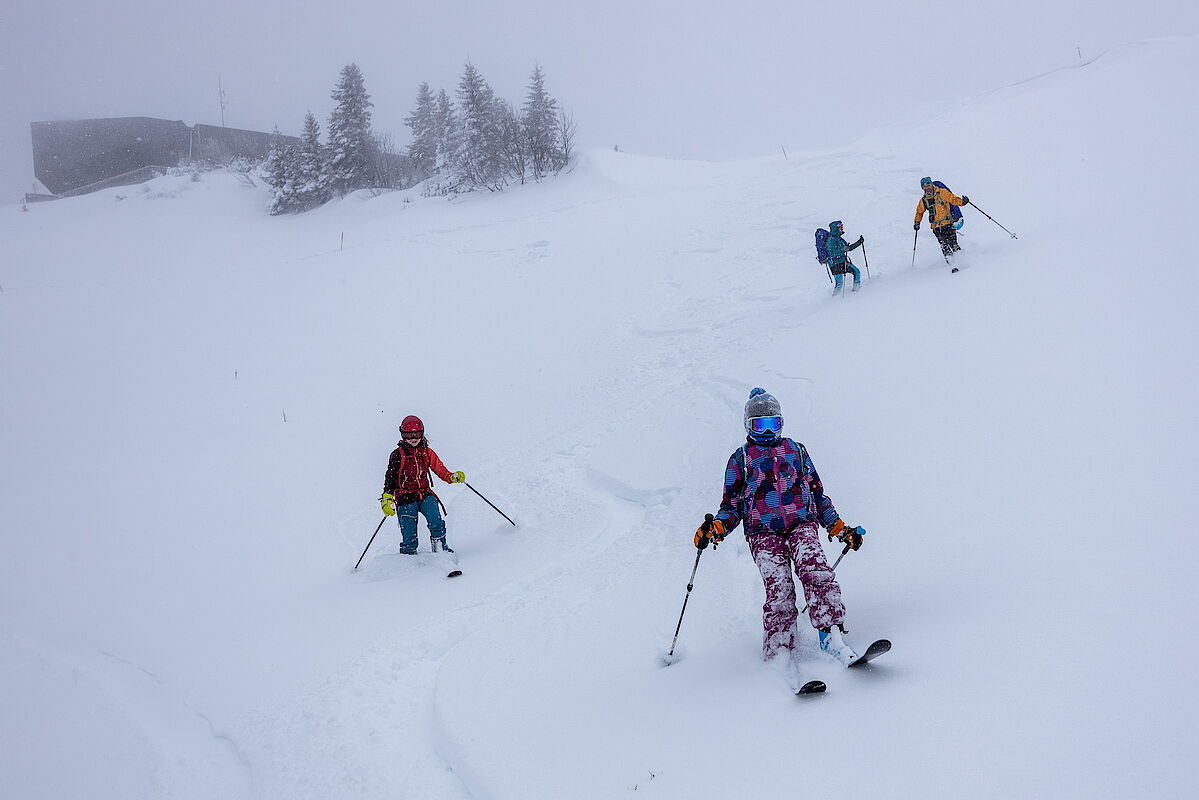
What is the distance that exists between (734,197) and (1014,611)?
19808 millimetres

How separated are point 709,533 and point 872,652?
1351 millimetres

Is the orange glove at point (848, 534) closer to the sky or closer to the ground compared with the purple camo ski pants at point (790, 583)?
closer to the sky

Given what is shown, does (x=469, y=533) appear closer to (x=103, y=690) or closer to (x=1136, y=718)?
(x=103, y=690)

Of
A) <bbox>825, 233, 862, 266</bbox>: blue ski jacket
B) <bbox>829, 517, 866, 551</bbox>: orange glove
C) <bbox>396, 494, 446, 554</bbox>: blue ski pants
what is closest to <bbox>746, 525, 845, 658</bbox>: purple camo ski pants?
<bbox>829, 517, 866, 551</bbox>: orange glove

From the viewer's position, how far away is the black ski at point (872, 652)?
380 centimetres

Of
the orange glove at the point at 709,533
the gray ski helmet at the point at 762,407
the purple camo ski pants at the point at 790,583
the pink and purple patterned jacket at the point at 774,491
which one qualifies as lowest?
the purple camo ski pants at the point at 790,583

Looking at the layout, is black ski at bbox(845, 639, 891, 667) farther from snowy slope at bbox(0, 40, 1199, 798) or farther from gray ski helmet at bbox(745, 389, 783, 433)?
gray ski helmet at bbox(745, 389, 783, 433)

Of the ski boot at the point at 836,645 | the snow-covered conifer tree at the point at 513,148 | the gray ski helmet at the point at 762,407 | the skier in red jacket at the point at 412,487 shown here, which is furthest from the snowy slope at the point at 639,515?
the snow-covered conifer tree at the point at 513,148

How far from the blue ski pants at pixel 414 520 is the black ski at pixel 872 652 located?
5.27 m

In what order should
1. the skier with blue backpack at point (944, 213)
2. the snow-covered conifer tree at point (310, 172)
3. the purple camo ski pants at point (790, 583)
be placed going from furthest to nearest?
the snow-covered conifer tree at point (310, 172)
the skier with blue backpack at point (944, 213)
the purple camo ski pants at point (790, 583)

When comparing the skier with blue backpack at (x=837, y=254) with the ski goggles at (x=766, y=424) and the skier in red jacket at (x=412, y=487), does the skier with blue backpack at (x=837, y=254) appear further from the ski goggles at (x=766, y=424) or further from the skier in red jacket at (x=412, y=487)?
the ski goggles at (x=766, y=424)

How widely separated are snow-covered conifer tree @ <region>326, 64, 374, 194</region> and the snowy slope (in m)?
17.5

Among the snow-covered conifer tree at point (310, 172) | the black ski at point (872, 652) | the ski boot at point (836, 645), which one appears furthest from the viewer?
the snow-covered conifer tree at point (310, 172)

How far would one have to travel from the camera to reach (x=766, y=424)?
4848 millimetres
